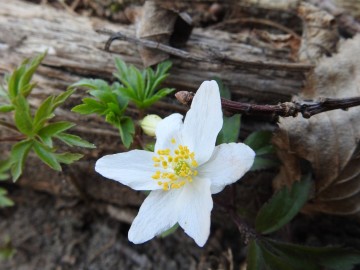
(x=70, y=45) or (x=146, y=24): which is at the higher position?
(x=146, y=24)

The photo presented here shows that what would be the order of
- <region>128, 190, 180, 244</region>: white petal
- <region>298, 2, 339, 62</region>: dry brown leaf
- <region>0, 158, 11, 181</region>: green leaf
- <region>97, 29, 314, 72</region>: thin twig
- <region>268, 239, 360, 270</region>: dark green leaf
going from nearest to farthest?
1. <region>128, 190, 180, 244</region>: white petal
2. <region>268, 239, 360, 270</region>: dark green leaf
3. <region>97, 29, 314, 72</region>: thin twig
4. <region>298, 2, 339, 62</region>: dry brown leaf
5. <region>0, 158, 11, 181</region>: green leaf

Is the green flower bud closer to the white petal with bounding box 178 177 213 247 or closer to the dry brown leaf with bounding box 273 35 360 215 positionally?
the white petal with bounding box 178 177 213 247

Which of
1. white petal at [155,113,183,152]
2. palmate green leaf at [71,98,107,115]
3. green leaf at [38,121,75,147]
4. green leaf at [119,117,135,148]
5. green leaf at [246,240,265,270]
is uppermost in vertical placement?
white petal at [155,113,183,152]

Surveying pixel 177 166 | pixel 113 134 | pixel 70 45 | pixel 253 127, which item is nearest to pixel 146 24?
pixel 70 45

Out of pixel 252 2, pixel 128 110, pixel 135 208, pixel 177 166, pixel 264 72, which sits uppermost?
pixel 252 2

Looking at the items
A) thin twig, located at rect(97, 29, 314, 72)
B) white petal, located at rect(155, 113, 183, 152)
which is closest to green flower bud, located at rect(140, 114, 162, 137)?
white petal, located at rect(155, 113, 183, 152)

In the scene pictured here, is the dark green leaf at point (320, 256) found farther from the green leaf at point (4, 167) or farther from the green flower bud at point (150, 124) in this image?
the green leaf at point (4, 167)

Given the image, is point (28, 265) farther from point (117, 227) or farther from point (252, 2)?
point (252, 2)
